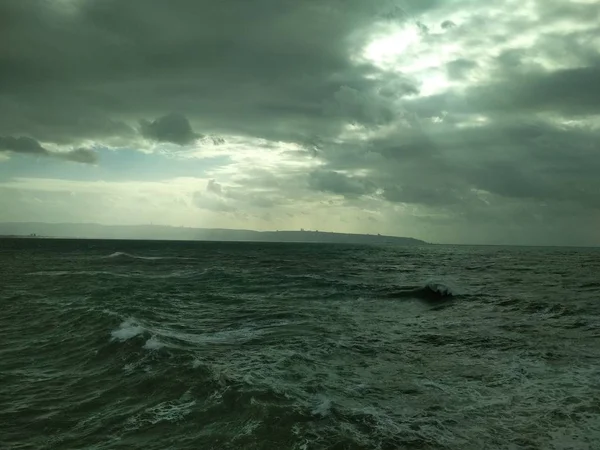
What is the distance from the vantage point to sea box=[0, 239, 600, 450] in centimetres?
939

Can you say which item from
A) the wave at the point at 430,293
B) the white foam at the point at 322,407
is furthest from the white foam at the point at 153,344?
the wave at the point at 430,293

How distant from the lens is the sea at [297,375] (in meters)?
9.39

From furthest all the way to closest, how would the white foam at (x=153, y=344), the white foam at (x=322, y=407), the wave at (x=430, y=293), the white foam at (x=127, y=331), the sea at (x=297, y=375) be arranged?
the wave at (x=430, y=293) < the white foam at (x=127, y=331) < the white foam at (x=153, y=344) < the white foam at (x=322, y=407) < the sea at (x=297, y=375)

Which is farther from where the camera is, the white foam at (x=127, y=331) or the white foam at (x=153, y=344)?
the white foam at (x=127, y=331)

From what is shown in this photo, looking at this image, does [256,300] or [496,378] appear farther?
[256,300]

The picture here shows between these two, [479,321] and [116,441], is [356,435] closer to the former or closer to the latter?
[116,441]

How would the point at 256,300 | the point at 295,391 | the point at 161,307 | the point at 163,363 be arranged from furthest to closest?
the point at 256,300
the point at 161,307
the point at 163,363
the point at 295,391

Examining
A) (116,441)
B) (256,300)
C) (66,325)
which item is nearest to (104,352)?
(66,325)

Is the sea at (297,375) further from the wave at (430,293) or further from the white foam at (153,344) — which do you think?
the wave at (430,293)

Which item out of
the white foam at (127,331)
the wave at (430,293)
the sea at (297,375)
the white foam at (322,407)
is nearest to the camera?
the sea at (297,375)

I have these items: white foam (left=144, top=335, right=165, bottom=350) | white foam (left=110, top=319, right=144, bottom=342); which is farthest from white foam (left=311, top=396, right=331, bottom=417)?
white foam (left=110, top=319, right=144, bottom=342)

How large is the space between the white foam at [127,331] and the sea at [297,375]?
0.10 m

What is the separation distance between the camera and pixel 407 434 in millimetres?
9414

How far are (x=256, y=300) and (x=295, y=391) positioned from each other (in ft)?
66.4
